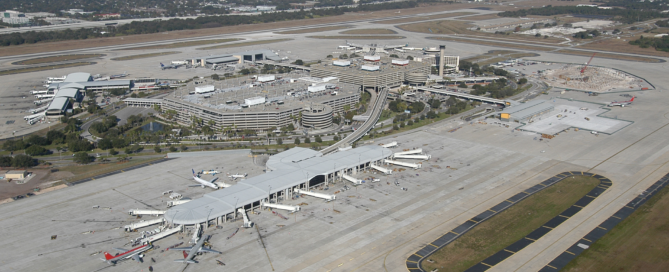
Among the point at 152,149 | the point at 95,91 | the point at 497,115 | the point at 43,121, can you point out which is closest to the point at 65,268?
the point at 152,149

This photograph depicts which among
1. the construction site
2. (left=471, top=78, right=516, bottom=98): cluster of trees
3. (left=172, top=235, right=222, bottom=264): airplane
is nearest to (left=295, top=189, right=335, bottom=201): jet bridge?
(left=172, top=235, right=222, bottom=264): airplane

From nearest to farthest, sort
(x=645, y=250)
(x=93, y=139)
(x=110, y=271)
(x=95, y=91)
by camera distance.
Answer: (x=110, y=271), (x=645, y=250), (x=93, y=139), (x=95, y=91)

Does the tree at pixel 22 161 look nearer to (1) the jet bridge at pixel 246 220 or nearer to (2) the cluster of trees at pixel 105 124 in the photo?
(2) the cluster of trees at pixel 105 124

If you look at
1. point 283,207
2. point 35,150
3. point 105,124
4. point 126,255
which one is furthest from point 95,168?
point 283,207

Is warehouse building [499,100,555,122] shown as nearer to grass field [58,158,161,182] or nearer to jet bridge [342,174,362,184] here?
jet bridge [342,174,362,184]

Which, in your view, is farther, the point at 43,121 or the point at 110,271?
the point at 43,121

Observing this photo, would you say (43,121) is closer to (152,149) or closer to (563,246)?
(152,149)

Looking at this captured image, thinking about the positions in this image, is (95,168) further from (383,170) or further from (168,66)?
(168,66)

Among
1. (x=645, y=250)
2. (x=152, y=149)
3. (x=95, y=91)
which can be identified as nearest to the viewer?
(x=645, y=250)
